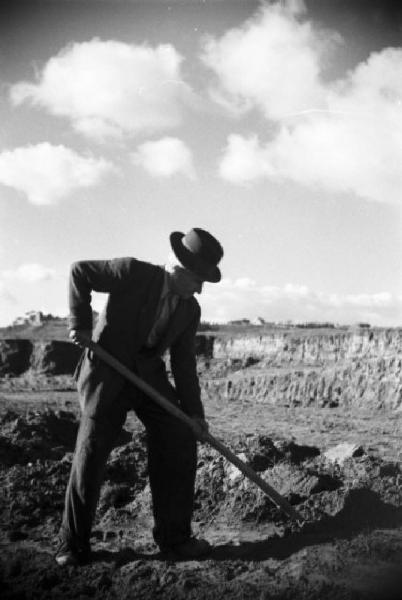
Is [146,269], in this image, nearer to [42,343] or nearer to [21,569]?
[21,569]

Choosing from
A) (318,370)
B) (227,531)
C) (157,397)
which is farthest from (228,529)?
(318,370)

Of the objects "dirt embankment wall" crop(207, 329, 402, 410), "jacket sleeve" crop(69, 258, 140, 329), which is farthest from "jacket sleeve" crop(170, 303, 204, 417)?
"dirt embankment wall" crop(207, 329, 402, 410)

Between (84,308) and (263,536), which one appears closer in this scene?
(84,308)

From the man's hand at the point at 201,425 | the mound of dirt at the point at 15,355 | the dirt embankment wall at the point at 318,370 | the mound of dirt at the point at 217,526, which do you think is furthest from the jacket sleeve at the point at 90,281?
the mound of dirt at the point at 15,355

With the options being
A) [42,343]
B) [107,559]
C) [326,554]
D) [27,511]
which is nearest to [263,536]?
[326,554]

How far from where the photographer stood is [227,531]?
Result: 4.24 metres

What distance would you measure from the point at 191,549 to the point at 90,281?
1932 mm

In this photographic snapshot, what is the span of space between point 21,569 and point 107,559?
0.54 metres

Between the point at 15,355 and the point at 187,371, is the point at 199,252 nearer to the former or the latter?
the point at 187,371

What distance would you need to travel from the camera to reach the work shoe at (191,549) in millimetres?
3668

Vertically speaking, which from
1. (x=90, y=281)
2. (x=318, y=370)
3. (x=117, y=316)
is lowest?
(x=318, y=370)

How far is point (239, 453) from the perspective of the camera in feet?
18.9

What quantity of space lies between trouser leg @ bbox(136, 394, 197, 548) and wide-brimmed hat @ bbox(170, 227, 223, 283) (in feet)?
3.19

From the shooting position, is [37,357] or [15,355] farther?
[15,355]
